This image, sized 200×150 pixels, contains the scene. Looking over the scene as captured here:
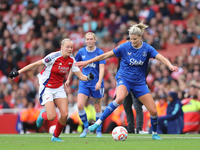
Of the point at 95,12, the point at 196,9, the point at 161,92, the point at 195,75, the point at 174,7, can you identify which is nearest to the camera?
the point at 161,92

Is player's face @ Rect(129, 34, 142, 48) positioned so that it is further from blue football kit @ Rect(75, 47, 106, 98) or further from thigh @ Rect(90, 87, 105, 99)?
thigh @ Rect(90, 87, 105, 99)

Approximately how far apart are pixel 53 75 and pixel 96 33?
1079 cm

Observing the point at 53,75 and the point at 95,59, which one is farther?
the point at 53,75

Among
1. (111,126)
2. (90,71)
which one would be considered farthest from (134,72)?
(111,126)

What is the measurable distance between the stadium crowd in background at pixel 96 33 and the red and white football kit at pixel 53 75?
509 centimetres

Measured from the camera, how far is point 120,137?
719 cm

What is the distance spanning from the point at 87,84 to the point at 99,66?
21.1 inches

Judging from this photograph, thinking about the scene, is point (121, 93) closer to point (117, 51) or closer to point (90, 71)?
point (117, 51)

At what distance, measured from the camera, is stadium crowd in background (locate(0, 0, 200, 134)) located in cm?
1386

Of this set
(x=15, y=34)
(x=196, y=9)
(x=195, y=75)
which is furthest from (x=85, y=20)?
(x=195, y=75)

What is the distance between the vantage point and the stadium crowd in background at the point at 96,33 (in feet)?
45.5

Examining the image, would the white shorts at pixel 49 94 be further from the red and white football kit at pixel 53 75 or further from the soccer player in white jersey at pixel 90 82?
the soccer player in white jersey at pixel 90 82

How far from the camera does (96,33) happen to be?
18.3 meters

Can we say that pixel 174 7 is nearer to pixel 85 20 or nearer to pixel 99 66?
pixel 85 20
